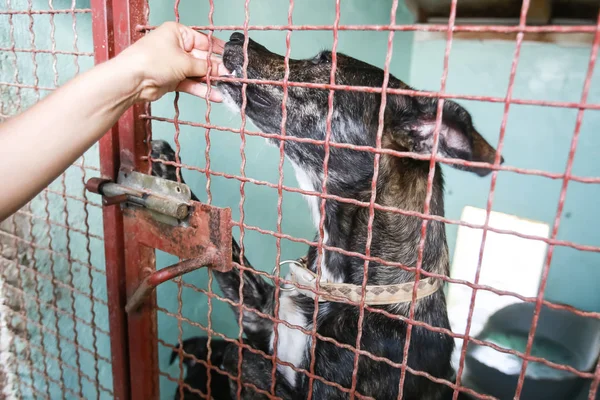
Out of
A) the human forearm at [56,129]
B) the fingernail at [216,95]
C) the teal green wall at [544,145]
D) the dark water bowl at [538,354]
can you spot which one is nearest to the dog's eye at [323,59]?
the fingernail at [216,95]

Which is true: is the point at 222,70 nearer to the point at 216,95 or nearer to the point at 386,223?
the point at 216,95

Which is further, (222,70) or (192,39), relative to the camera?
(222,70)

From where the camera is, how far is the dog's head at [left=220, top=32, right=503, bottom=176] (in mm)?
1388

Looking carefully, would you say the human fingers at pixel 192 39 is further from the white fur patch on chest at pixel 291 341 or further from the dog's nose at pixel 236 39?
the white fur patch on chest at pixel 291 341

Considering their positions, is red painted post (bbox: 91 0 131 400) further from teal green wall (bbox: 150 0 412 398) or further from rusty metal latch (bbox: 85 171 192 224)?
teal green wall (bbox: 150 0 412 398)

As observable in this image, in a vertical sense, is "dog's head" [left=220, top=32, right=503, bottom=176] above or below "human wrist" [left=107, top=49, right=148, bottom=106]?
below

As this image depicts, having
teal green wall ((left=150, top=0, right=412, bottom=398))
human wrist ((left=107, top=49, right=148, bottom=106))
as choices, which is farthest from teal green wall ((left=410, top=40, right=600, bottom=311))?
human wrist ((left=107, top=49, right=148, bottom=106))

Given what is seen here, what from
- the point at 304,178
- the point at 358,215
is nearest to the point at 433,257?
the point at 358,215

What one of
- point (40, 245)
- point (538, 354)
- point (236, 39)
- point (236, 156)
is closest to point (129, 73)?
point (236, 39)

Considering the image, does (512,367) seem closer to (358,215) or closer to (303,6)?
(358,215)

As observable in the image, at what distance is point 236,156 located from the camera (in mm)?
3080

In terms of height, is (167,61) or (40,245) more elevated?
(167,61)

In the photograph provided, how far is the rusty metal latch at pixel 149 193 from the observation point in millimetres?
1247

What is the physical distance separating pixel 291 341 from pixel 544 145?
3.50 metres
